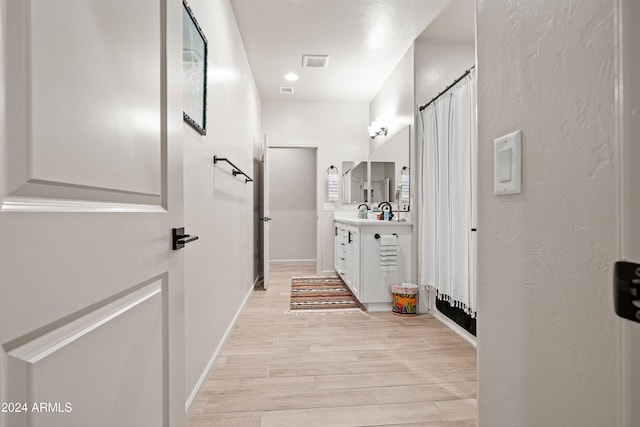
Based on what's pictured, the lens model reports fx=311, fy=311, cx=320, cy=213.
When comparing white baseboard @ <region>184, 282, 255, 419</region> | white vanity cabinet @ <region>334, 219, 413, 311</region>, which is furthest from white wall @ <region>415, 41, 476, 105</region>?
white baseboard @ <region>184, 282, 255, 419</region>

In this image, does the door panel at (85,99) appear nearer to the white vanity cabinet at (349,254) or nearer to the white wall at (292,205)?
the white vanity cabinet at (349,254)

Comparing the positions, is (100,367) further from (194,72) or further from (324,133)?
(324,133)

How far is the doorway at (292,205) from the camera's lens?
623 cm

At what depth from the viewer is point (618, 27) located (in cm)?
42

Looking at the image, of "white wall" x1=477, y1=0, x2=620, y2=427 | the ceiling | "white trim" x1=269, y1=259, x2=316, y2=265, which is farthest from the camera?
"white trim" x1=269, y1=259, x2=316, y2=265

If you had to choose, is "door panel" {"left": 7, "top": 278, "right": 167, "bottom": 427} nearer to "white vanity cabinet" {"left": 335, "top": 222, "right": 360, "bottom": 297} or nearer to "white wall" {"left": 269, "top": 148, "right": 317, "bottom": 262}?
Answer: "white vanity cabinet" {"left": 335, "top": 222, "right": 360, "bottom": 297}

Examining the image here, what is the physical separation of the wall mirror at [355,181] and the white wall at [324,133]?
0.13 m

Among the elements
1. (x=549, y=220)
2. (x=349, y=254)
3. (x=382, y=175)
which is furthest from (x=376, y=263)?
(x=549, y=220)

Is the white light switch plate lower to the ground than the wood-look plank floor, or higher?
higher

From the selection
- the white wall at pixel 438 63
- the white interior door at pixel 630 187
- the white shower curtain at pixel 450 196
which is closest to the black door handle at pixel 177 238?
the white interior door at pixel 630 187

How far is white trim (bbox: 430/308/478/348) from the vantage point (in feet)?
7.75

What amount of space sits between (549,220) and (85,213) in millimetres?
816

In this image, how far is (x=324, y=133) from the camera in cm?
496

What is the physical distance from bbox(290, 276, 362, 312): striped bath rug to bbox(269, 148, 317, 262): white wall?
5.02 feet
